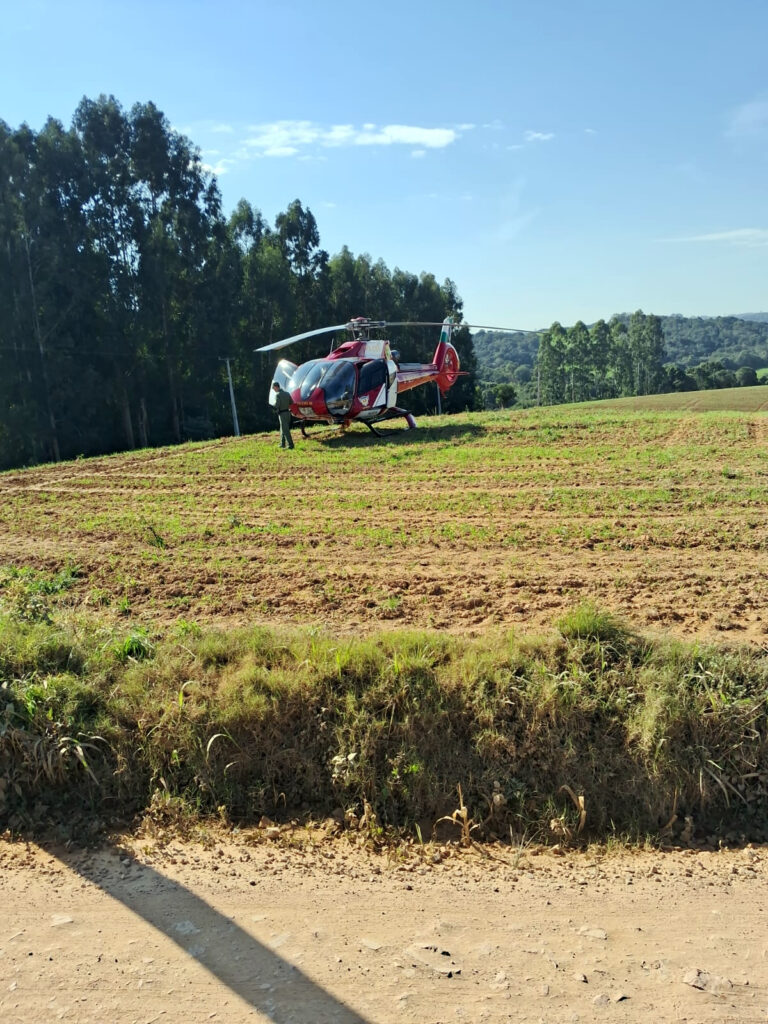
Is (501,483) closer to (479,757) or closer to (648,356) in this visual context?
(479,757)

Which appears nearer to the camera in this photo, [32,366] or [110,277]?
[32,366]

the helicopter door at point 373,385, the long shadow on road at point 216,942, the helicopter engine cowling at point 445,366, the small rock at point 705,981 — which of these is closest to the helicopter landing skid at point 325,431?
the helicopter door at point 373,385

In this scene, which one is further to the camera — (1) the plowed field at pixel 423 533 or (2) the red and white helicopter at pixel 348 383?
(2) the red and white helicopter at pixel 348 383

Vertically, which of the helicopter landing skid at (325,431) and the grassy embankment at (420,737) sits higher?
the helicopter landing skid at (325,431)

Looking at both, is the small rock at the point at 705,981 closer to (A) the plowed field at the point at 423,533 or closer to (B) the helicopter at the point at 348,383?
(A) the plowed field at the point at 423,533

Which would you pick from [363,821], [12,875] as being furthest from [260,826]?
[12,875]

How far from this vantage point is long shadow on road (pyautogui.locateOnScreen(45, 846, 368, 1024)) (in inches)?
119

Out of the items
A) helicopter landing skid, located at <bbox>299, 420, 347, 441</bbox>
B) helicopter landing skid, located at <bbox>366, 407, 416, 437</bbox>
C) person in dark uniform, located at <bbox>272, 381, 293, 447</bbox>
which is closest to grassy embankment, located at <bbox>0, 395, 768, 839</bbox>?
person in dark uniform, located at <bbox>272, 381, 293, 447</bbox>

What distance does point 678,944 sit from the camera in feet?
11.1

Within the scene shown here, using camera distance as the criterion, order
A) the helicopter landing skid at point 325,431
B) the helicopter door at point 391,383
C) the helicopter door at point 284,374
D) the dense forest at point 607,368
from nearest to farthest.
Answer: the helicopter door at point 284,374, the helicopter door at point 391,383, the helicopter landing skid at point 325,431, the dense forest at point 607,368

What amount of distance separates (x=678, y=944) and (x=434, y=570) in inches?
176

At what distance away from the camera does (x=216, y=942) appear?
3.45 metres

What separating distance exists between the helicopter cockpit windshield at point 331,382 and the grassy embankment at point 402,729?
12.1 m

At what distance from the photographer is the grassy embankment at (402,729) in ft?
15.0
